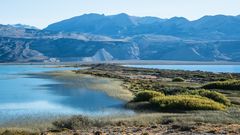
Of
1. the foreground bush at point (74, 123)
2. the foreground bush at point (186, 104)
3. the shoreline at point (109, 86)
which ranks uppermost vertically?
the foreground bush at point (186, 104)

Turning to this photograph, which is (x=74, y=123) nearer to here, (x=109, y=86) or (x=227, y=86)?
(x=227, y=86)

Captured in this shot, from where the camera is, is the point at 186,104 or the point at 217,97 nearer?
the point at 186,104

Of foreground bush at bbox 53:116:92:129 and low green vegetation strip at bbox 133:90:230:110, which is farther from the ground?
low green vegetation strip at bbox 133:90:230:110

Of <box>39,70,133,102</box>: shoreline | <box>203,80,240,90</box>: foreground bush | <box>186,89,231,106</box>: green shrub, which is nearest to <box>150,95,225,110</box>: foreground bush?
<box>186,89,231,106</box>: green shrub

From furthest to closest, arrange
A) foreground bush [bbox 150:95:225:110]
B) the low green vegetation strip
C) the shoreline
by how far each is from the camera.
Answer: the shoreline → the low green vegetation strip → foreground bush [bbox 150:95:225:110]

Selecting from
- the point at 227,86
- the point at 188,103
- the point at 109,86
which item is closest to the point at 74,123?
the point at 188,103

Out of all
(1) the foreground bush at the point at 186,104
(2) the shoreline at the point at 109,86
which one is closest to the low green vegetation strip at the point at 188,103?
(1) the foreground bush at the point at 186,104

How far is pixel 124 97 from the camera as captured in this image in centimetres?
5388

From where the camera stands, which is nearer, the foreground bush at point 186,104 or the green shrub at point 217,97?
the foreground bush at point 186,104

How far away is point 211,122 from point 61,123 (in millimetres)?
10300

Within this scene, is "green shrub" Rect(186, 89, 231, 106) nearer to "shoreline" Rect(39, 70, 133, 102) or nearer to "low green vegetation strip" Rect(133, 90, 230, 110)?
"low green vegetation strip" Rect(133, 90, 230, 110)

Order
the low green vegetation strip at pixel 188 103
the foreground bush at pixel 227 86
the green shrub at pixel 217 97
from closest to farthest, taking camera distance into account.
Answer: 1. the low green vegetation strip at pixel 188 103
2. the green shrub at pixel 217 97
3. the foreground bush at pixel 227 86

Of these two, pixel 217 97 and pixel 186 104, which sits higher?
pixel 217 97

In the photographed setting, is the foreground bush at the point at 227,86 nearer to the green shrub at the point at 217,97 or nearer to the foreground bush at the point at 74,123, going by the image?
the green shrub at the point at 217,97
